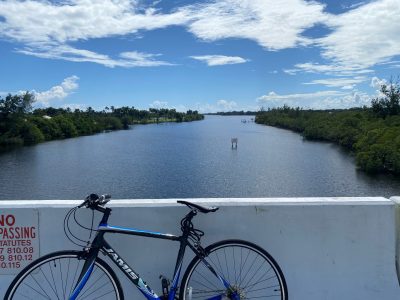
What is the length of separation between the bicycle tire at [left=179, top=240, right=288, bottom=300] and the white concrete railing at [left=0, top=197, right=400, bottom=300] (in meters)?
0.19

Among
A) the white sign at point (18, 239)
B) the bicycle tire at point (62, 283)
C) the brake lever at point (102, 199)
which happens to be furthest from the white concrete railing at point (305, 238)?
the brake lever at point (102, 199)

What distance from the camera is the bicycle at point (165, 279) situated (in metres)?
3.06

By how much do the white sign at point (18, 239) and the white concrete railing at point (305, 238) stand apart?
0.13 metres

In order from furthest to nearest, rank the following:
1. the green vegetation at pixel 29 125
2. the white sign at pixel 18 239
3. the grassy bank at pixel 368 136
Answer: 1. the green vegetation at pixel 29 125
2. the grassy bank at pixel 368 136
3. the white sign at pixel 18 239

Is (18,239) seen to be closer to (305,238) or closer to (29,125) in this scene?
(305,238)

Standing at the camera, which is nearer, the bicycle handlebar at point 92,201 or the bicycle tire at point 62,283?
the bicycle handlebar at point 92,201

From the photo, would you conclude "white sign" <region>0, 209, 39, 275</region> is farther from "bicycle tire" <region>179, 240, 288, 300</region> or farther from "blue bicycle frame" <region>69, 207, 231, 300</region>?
"bicycle tire" <region>179, 240, 288, 300</region>

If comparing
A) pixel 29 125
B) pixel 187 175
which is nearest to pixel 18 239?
pixel 187 175

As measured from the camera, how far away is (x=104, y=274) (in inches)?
126

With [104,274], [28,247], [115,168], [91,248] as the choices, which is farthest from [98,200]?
[115,168]

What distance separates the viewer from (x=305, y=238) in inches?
145

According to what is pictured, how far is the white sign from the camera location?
3.55m

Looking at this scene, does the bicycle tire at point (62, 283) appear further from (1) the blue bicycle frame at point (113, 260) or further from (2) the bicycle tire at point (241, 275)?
(2) the bicycle tire at point (241, 275)

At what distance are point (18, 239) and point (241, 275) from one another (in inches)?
78.5
